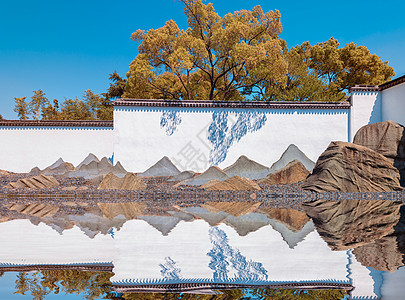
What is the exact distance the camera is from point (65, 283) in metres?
1.76

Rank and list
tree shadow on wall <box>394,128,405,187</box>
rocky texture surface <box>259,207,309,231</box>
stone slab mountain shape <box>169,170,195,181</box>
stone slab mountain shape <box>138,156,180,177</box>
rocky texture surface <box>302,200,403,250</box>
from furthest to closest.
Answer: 1. stone slab mountain shape <box>138,156,180,177</box>
2. stone slab mountain shape <box>169,170,195,181</box>
3. tree shadow on wall <box>394,128,405,187</box>
4. rocky texture surface <box>259,207,309,231</box>
5. rocky texture surface <box>302,200,403,250</box>

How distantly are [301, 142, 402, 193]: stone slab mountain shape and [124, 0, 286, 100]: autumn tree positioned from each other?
5.58 m

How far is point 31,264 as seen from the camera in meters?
2.21

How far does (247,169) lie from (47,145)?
8894 millimetres

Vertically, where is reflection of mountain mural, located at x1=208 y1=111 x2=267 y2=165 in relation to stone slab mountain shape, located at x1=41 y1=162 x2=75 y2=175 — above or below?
above

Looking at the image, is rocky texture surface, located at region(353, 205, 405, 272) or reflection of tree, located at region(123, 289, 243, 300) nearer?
reflection of tree, located at region(123, 289, 243, 300)

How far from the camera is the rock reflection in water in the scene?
2.29 metres

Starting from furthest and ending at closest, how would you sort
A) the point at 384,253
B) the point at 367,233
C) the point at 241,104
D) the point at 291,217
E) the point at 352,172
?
the point at 241,104
the point at 352,172
the point at 291,217
the point at 367,233
the point at 384,253

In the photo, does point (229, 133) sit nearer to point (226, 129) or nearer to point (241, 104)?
point (226, 129)

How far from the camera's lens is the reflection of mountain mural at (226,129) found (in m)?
12.5

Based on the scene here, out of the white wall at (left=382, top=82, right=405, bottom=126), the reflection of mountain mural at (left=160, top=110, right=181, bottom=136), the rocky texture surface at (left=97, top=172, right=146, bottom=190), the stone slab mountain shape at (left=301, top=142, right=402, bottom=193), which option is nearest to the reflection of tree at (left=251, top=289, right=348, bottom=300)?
the stone slab mountain shape at (left=301, top=142, right=402, bottom=193)

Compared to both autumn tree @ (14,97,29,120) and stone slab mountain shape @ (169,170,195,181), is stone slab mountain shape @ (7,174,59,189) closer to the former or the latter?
stone slab mountain shape @ (169,170,195,181)

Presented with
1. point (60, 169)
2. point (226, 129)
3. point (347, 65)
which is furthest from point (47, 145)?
point (347, 65)

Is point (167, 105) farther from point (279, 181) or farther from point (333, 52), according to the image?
point (333, 52)
